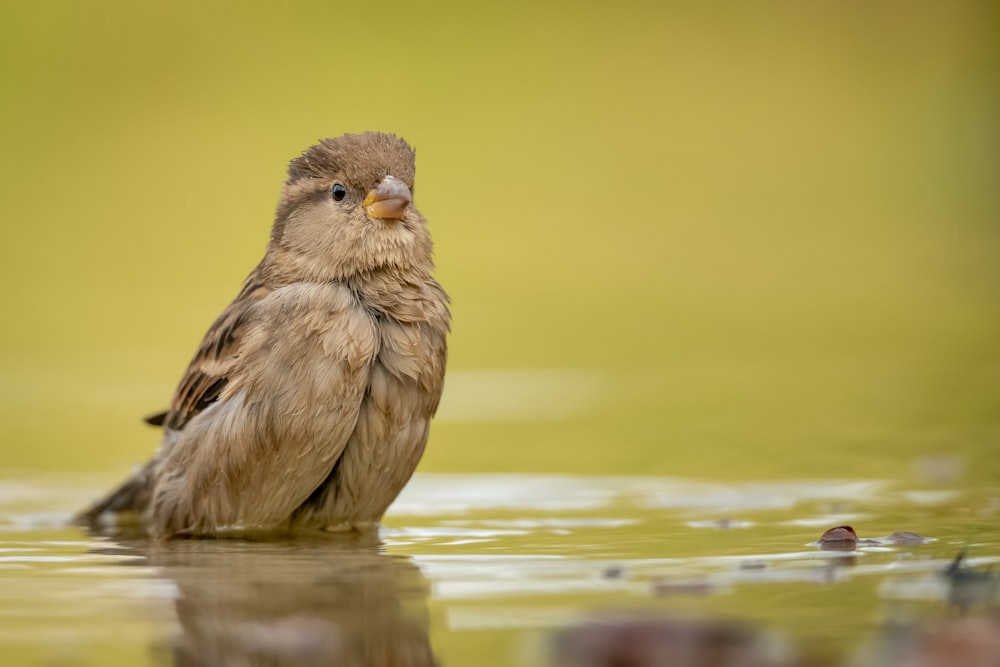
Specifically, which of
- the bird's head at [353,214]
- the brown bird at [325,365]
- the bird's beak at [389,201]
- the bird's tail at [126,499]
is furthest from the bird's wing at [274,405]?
the bird's tail at [126,499]

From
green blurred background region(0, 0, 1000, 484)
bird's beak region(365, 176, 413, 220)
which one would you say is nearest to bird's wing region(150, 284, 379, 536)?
bird's beak region(365, 176, 413, 220)

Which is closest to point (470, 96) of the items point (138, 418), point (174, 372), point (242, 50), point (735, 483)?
point (242, 50)

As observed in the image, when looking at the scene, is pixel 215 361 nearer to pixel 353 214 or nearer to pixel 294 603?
pixel 353 214

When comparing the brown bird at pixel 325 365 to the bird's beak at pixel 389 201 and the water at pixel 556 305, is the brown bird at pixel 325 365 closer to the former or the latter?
the bird's beak at pixel 389 201

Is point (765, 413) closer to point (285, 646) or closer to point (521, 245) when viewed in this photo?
point (285, 646)

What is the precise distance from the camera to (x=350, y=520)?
18.4ft

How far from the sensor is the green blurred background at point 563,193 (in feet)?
31.1

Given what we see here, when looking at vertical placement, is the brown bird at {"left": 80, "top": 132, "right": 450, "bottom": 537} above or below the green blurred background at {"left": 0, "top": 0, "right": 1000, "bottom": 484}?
below

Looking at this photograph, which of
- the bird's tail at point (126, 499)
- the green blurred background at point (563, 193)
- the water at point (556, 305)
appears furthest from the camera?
the green blurred background at point (563, 193)

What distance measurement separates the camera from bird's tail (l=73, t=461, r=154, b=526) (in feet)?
20.2

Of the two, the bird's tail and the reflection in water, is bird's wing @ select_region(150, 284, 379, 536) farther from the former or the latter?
the bird's tail

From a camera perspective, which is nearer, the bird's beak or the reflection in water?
the reflection in water

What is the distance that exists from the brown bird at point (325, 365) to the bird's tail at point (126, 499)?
429 mm

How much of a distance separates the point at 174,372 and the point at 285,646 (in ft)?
22.7
